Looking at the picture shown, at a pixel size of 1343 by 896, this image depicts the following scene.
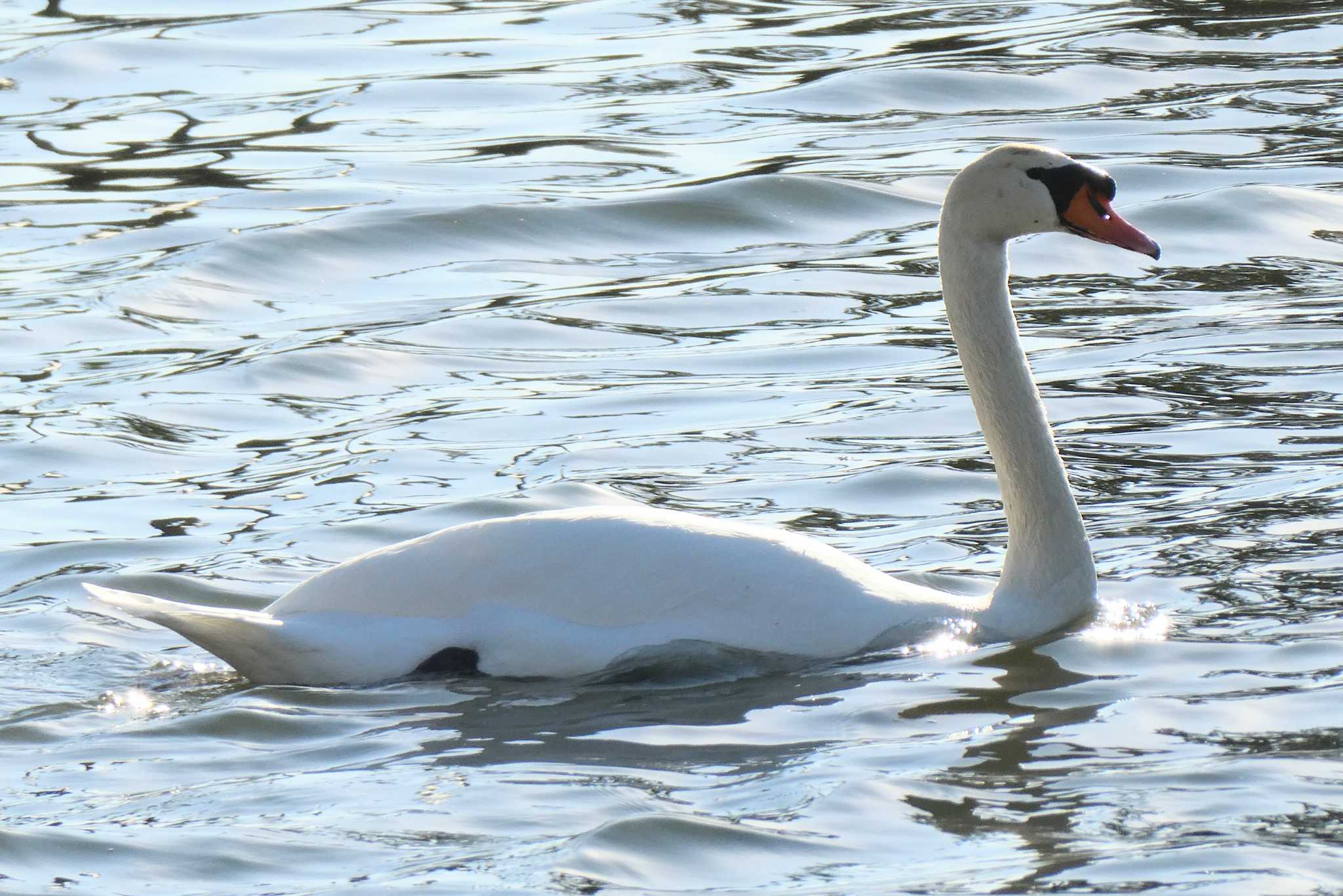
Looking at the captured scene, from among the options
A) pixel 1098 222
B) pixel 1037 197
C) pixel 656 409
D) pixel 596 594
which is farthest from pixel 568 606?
pixel 656 409

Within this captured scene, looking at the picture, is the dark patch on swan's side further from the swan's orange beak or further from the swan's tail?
the swan's orange beak

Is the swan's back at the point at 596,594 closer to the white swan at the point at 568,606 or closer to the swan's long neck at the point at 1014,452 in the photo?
the white swan at the point at 568,606

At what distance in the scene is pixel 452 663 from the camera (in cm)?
589

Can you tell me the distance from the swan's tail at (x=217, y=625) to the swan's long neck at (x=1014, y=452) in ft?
5.82

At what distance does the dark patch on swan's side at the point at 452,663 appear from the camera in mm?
5871

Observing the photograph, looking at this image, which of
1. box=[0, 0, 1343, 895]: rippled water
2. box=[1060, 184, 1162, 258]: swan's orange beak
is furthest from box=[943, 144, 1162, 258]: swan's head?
box=[0, 0, 1343, 895]: rippled water

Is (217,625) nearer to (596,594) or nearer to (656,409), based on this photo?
(596,594)

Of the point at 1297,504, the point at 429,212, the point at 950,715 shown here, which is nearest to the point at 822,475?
the point at 1297,504

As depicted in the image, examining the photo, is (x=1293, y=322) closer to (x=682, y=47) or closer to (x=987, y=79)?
(x=987, y=79)

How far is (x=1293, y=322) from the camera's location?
9484 millimetres

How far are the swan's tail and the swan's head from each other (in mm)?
2028

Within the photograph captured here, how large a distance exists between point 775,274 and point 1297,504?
427 cm

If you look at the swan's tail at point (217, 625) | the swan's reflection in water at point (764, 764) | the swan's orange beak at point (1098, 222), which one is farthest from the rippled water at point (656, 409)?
the swan's orange beak at point (1098, 222)

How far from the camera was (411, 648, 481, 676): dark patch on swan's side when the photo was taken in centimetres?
587
